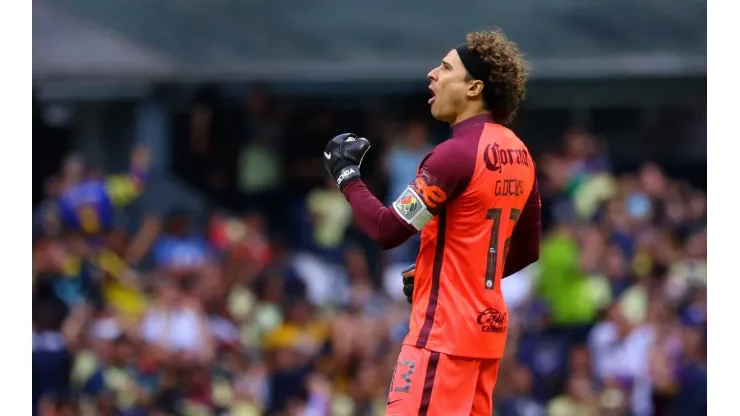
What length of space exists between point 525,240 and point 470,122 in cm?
70

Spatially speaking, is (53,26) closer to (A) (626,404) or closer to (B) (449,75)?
(A) (626,404)

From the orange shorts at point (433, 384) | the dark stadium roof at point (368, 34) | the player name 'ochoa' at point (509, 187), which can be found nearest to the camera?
the orange shorts at point (433, 384)

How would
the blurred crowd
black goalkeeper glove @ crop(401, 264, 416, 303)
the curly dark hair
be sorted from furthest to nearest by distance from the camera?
the blurred crowd
black goalkeeper glove @ crop(401, 264, 416, 303)
the curly dark hair

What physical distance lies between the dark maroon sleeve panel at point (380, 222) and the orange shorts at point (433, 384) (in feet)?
1.56

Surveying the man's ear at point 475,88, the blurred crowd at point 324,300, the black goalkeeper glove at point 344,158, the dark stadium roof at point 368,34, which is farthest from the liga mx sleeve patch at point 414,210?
the dark stadium roof at point 368,34

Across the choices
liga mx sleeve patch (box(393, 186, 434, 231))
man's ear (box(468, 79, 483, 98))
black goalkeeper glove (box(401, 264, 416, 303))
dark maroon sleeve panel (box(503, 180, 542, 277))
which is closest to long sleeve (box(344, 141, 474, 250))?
liga mx sleeve patch (box(393, 186, 434, 231))

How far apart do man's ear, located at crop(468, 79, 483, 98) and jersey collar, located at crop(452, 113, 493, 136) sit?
0.10 meters

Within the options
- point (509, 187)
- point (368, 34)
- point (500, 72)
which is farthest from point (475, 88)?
point (368, 34)

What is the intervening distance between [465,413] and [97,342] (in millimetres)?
7710

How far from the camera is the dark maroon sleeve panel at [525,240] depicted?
6152mm

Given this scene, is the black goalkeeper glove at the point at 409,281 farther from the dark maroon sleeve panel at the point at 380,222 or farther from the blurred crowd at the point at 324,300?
the blurred crowd at the point at 324,300

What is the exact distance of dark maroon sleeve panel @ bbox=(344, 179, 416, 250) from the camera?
5.62 metres

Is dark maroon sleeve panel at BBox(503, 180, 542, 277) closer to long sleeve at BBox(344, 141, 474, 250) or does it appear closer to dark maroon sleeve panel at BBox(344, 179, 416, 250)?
long sleeve at BBox(344, 141, 474, 250)

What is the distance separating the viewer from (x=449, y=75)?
586 centimetres
